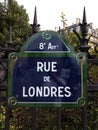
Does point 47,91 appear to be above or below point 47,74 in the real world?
below

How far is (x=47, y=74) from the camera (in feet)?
11.5

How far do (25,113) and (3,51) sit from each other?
196cm

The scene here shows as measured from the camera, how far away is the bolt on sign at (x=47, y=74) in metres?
3.48

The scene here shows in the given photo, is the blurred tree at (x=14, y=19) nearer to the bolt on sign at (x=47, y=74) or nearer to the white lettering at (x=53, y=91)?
the bolt on sign at (x=47, y=74)

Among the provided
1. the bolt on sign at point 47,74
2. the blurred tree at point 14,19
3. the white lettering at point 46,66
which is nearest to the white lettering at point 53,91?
the bolt on sign at point 47,74

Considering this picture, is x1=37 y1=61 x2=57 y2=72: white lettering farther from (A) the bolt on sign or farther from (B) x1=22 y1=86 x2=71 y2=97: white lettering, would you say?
(B) x1=22 y1=86 x2=71 y2=97: white lettering

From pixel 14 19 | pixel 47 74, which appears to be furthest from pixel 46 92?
pixel 14 19

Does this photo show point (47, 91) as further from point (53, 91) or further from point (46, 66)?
point (46, 66)

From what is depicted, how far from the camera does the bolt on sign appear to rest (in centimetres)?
348

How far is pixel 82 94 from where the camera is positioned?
11.5ft

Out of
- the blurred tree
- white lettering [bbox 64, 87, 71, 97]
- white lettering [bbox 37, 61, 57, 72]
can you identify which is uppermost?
the blurred tree

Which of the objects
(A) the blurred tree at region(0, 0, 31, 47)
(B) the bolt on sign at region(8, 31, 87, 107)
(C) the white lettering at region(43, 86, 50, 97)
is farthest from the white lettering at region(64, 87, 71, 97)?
(A) the blurred tree at region(0, 0, 31, 47)

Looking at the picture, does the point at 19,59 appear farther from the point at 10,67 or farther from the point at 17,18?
the point at 17,18

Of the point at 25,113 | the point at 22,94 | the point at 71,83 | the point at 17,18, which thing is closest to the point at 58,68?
the point at 71,83
